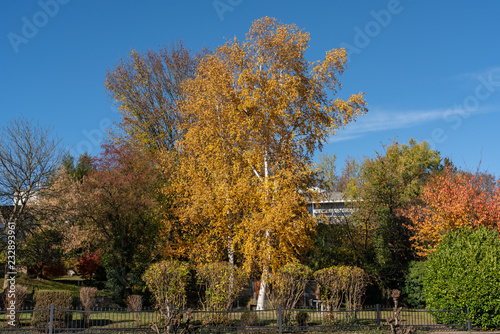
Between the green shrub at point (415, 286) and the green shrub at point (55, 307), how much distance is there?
14.2 meters

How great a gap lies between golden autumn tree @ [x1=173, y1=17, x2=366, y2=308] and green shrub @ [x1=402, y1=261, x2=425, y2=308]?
547cm

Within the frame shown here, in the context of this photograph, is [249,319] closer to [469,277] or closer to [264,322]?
[264,322]

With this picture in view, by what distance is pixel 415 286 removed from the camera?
2023 cm

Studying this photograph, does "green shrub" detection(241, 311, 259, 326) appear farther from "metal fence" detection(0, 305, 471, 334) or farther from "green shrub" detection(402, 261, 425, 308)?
"green shrub" detection(402, 261, 425, 308)

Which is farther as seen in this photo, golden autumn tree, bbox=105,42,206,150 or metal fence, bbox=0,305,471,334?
golden autumn tree, bbox=105,42,206,150

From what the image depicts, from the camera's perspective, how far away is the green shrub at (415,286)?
19.8 metres

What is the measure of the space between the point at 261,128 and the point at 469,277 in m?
9.34

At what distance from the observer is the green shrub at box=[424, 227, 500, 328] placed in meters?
13.4

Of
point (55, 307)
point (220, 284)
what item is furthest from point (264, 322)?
point (55, 307)

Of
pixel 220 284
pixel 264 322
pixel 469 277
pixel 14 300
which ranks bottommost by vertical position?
pixel 264 322

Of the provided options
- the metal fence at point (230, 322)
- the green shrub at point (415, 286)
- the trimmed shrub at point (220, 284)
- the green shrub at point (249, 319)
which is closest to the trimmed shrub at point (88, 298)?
the metal fence at point (230, 322)

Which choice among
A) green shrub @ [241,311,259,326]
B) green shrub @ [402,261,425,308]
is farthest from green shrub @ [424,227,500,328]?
green shrub @ [241,311,259,326]

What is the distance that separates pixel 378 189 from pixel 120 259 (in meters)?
13.2

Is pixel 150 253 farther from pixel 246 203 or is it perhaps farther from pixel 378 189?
pixel 378 189
